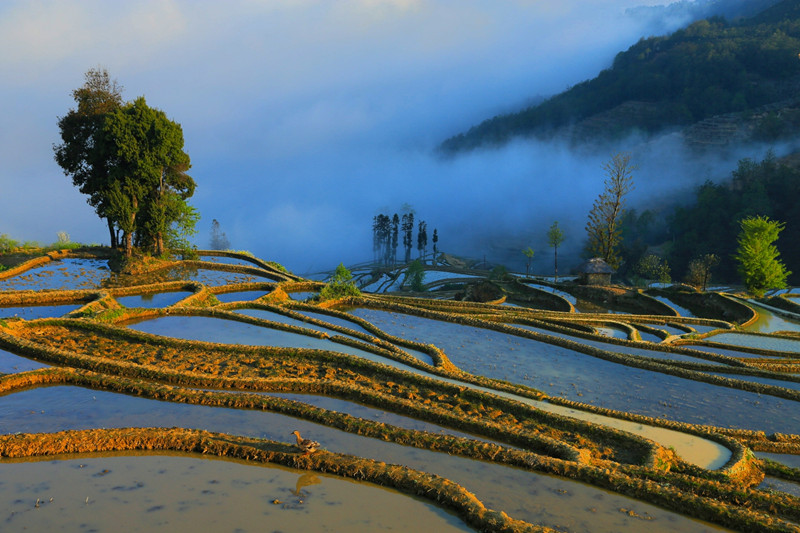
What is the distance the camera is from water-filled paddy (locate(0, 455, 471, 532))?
7.50 metres

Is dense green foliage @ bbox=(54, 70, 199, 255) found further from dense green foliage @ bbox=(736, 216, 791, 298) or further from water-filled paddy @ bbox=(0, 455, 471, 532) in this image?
dense green foliage @ bbox=(736, 216, 791, 298)

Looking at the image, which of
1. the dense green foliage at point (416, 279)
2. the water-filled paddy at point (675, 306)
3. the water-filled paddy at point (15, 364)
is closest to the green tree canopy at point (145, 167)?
the water-filled paddy at point (15, 364)

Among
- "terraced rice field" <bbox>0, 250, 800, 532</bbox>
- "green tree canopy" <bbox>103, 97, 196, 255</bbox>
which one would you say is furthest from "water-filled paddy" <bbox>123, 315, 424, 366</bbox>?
"green tree canopy" <bbox>103, 97, 196, 255</bbox>

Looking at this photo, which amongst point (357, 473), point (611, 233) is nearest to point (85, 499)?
point (357, 473)

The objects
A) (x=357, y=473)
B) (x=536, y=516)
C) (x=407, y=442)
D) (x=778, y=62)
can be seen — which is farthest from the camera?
(x=778, y=62)

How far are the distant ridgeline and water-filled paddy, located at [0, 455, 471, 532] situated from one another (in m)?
155

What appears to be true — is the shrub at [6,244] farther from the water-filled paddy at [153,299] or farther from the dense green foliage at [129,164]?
the water-filled paddy at [153,299]

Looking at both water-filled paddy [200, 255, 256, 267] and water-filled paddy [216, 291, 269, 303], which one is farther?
water-filled paddy [200, 255, 256, 267]

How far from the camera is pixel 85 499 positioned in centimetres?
805

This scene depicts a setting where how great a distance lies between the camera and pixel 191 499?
819 centimetres

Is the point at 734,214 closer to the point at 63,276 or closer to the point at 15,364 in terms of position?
the point at 63,276

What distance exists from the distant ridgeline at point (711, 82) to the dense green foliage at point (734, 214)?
3915cm

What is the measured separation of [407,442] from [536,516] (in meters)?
3.37

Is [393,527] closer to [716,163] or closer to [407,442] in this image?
[407,442]
